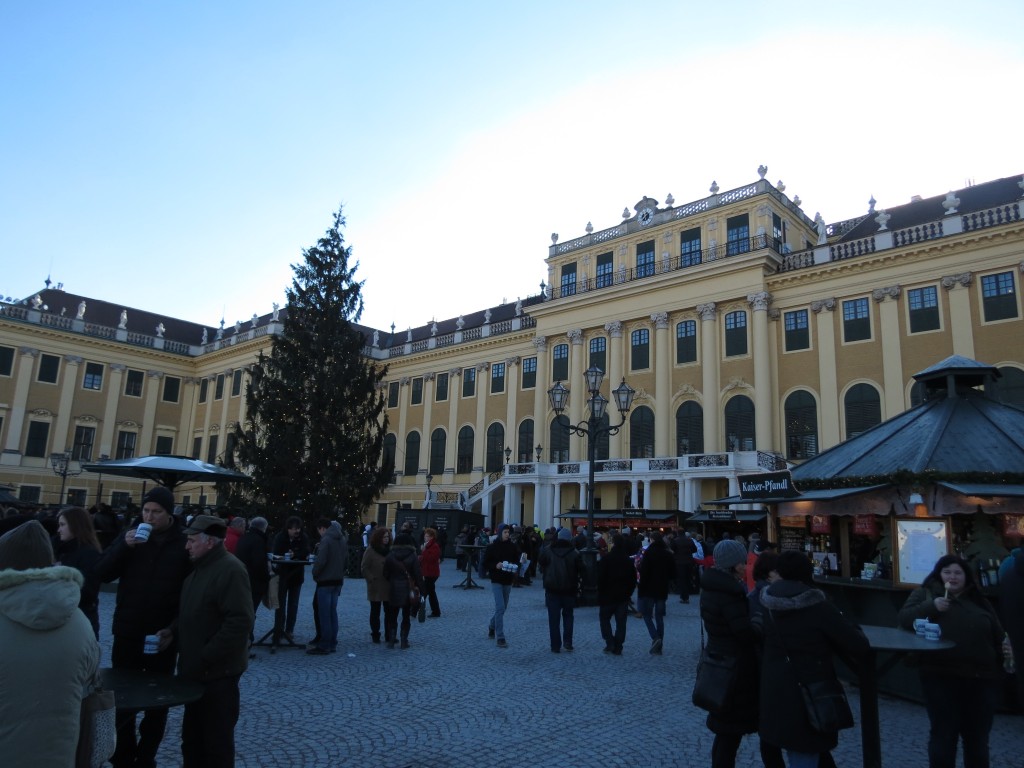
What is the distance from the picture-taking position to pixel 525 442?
140ft

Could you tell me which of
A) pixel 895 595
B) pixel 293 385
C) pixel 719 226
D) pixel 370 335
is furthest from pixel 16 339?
pixel 895 595

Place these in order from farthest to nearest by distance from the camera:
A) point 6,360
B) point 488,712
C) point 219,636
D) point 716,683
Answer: point 6,360, point 488,712, point 716,683, point 219,636

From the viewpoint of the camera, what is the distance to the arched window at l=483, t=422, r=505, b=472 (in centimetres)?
4394

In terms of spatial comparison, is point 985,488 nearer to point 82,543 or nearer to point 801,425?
point 82,543

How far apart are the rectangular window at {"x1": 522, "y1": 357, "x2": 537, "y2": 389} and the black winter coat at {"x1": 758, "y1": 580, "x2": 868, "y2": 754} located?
38581 millimetres

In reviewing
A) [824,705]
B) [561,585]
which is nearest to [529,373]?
[561,585]

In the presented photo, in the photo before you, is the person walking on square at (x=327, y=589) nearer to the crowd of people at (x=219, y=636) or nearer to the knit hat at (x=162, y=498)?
the crowd of people at (x=219, y=636)

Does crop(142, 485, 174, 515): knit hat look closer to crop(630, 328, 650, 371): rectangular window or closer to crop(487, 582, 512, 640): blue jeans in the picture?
crop(487, 582, 512, 640): blue jeans

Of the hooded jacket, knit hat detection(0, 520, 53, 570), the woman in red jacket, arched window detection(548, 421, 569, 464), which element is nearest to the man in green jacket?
knit hat detection(0, 520, 53, 570)

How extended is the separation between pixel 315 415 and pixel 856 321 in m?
23.0

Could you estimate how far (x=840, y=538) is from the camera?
37.3 ft

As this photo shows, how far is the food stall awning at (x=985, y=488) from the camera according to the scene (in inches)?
349

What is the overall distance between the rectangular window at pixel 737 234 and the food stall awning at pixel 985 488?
26.8 meters

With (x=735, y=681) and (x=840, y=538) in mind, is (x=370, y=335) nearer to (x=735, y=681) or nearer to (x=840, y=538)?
(x=840, y=538)
